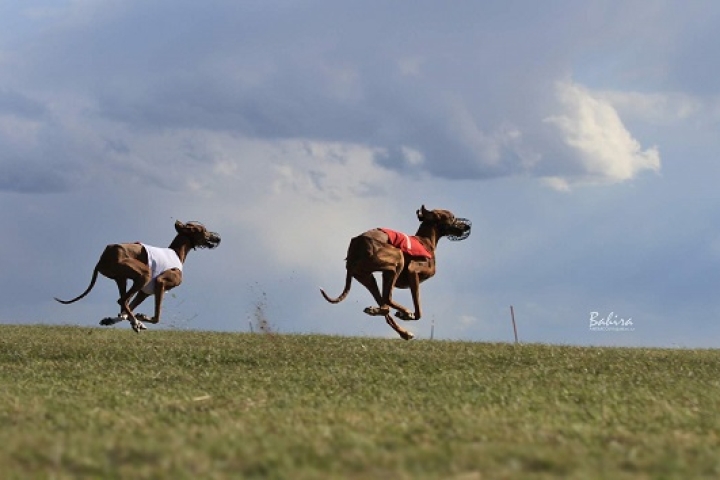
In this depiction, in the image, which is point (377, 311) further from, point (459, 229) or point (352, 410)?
point (352, 410)

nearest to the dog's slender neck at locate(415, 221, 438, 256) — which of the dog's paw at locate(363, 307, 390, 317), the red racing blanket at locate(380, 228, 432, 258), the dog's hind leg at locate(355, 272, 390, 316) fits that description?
the red racing blanket at locate(380, 228, 432, 258)

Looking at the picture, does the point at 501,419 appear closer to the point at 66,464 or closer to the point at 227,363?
the point at 66,464

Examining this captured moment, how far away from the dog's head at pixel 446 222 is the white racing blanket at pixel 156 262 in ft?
16.8

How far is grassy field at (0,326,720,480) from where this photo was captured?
21.6 ft

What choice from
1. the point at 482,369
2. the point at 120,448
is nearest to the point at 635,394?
the point at 482,369

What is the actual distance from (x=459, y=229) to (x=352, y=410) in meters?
9.69

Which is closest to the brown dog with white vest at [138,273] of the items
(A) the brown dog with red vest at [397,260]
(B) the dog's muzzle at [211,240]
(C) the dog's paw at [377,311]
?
(B) the dog's muzzle at [211,240]

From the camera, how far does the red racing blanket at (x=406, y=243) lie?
18.3 metres

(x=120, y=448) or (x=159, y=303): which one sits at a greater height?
(x=159, y=303)

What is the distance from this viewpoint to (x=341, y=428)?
843 centimetres

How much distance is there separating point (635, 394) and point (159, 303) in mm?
11020

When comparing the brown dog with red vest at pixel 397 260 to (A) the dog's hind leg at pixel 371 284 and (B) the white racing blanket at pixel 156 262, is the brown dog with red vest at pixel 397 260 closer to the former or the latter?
(A) the dog's hind leg at pixel 371 284

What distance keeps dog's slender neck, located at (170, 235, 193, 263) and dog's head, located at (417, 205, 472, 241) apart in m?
5.17

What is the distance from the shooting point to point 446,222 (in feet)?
63.2
